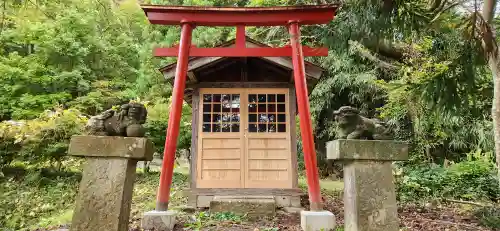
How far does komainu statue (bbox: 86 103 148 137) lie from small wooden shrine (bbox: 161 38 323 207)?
9.63 feet

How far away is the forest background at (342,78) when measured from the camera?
4.57 meters

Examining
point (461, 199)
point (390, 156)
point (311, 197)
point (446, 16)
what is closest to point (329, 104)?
point (461, 199)

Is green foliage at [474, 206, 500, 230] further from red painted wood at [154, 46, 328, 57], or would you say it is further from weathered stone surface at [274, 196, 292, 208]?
red painted wood at [154, 46, 328, 57]

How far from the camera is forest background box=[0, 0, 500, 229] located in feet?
15.0

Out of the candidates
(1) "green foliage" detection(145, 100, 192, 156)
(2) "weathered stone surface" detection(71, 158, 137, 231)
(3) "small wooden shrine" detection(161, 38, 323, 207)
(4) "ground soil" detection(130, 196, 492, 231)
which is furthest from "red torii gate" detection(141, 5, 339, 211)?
(1) "green foliage" detection(145, 100, 192, 156)

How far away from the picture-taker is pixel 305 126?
4.62 m

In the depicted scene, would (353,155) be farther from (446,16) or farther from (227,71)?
(227,71)

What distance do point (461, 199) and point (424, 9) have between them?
3832 mm

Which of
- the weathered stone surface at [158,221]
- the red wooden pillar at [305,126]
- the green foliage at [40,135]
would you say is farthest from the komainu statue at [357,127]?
the green foliage at [40,135]

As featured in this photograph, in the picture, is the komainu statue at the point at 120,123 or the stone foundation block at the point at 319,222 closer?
the komainu statue at the point at 120,123

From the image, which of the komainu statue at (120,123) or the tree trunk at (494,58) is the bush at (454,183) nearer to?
the tree trunk at (494,58)

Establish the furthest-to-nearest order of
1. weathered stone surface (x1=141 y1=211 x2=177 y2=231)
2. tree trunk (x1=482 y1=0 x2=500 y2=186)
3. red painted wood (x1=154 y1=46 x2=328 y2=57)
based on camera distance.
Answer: red painted wood (x1=154 y1=46 x2=328 y2=57) < weathered stone surface (x1=141 y1=211 x2=177 y2=231) < tree trunk (x1=482 y1=0 x2=500 y2=186)

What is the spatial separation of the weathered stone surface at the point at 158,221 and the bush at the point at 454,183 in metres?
4.73

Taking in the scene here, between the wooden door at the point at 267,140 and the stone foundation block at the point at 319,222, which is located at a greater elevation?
the wooden door at the point at 267,140
